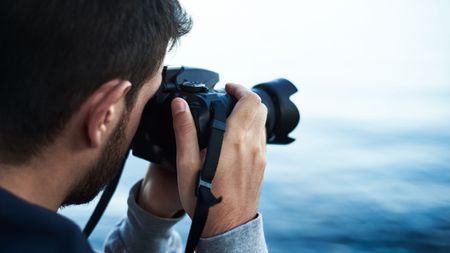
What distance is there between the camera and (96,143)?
2.65ft

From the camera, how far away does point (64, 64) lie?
762 millimetres

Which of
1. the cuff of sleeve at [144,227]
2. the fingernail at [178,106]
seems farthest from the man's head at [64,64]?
the cuff of sleeve at [144,227]

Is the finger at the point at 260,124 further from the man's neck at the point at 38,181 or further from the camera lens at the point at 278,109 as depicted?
the man's neck at the point at 38,181

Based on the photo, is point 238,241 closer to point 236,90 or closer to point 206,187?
point 206,187

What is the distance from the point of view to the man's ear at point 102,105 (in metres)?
0.78

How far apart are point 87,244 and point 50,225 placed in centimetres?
4

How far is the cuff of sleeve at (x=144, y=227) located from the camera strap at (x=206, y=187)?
0.76 ft

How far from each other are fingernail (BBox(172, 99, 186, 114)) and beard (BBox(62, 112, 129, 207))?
9cm

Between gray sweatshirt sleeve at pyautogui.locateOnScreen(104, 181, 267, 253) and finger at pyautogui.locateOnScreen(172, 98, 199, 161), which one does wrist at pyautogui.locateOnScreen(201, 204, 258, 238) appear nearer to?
finger at pyautogui.locateOnScreen(172, 98, 199, 161)

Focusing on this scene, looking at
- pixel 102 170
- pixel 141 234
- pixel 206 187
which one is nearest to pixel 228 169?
pixel 206 187

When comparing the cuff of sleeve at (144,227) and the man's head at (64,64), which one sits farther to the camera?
the cuff of sleeve at (144,227)

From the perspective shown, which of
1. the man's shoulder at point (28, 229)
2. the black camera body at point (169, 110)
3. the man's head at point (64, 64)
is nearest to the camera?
the man's shoulder at point (28, 229)

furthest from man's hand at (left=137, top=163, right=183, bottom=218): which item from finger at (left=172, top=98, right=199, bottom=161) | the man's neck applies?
the man's neck

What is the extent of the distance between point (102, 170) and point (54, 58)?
6.7 inches
